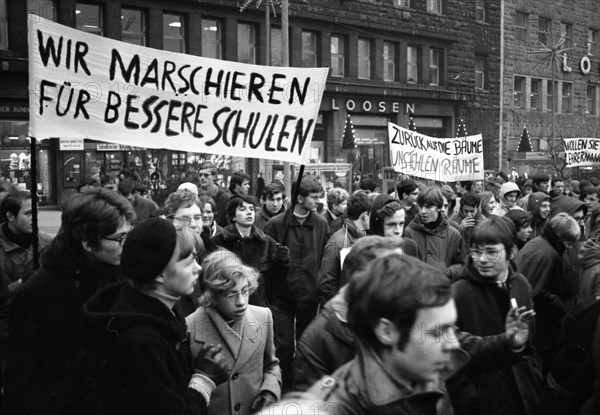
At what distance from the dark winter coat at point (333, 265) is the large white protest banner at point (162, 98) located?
79cm

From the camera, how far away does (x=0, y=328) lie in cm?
420

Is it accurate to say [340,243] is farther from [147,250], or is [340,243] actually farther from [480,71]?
[480,71]

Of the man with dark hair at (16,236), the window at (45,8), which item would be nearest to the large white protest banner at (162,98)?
the man with dark hair at (16,236)

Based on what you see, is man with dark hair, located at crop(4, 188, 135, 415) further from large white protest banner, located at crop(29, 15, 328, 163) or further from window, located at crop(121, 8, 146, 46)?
window, located at crop(121, 8, 146, 46)

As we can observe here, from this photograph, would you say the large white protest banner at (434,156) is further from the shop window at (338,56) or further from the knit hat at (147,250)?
the shop window at (338,56)

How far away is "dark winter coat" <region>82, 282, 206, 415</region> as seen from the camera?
2807 mm

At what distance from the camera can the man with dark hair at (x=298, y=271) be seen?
22.7 feet

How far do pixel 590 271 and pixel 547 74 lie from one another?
37.0 meters

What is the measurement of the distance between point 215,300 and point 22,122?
2037 cm

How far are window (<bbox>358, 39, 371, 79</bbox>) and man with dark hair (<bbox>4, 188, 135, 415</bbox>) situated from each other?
91.2 feet

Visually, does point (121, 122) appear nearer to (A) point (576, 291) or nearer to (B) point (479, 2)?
(A) point (576, 291)

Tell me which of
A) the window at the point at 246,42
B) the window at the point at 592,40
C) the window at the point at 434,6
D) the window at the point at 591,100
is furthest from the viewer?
the window at the point at 591,100

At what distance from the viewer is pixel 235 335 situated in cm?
395

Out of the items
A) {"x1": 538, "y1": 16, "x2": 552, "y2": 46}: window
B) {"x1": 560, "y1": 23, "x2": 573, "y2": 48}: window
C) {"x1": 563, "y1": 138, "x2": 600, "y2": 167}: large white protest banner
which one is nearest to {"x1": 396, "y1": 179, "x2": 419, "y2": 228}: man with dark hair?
{"x1": 563, "y1": 138, "x2": 600, "y2": 167}: large white protest banner
